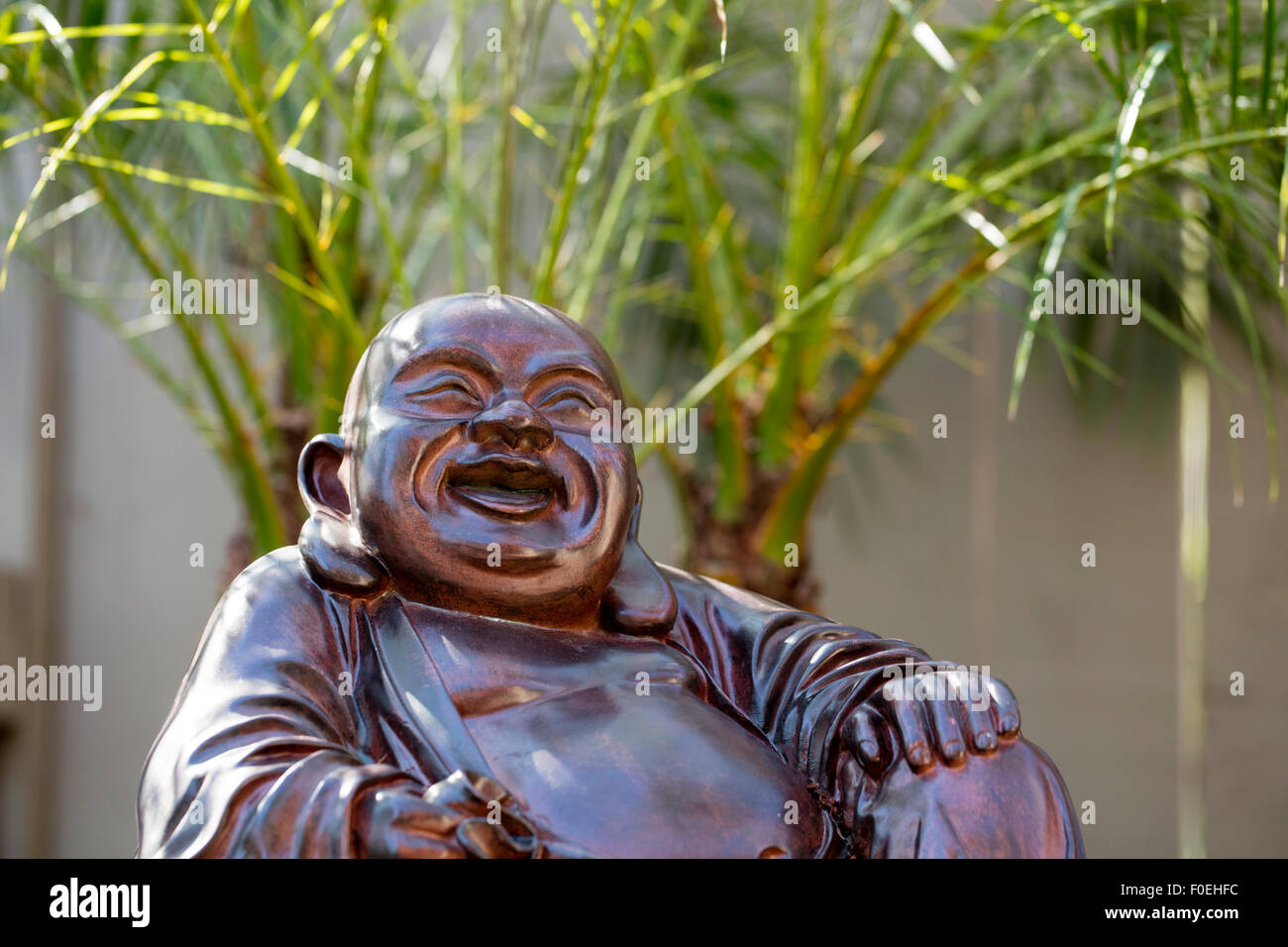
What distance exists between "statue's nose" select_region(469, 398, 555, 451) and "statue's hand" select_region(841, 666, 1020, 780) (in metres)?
0.54

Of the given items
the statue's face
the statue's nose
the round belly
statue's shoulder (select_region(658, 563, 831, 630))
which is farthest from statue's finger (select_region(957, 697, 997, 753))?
the statue's nose

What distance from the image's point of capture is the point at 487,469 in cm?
187

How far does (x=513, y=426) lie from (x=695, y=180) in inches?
112

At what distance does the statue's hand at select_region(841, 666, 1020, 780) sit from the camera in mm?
1739

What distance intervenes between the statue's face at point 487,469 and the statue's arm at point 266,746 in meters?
0.14

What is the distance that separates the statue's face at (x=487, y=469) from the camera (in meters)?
1.85

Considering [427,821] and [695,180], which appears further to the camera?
[695,180]

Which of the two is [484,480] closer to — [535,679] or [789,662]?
[535,679]

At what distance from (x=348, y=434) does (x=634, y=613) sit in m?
0.45
